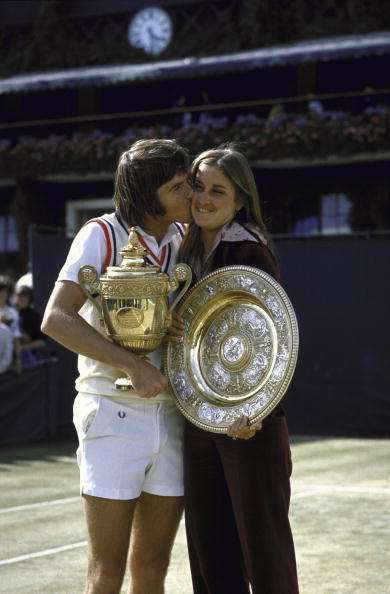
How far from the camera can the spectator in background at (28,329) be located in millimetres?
14219

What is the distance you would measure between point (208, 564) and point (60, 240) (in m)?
10.8

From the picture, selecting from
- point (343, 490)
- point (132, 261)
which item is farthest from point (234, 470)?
point (343, 490)

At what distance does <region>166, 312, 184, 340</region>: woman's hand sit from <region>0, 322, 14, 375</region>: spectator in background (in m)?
9.10

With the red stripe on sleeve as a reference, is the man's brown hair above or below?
above

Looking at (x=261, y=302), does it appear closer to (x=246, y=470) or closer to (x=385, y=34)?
(x=246, y=470)

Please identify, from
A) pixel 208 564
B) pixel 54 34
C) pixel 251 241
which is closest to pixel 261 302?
pixel 251 241

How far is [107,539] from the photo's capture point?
409cm

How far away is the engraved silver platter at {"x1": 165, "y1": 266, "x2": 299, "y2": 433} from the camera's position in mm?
4098

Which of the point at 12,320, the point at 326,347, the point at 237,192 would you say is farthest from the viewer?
the point at 326,347

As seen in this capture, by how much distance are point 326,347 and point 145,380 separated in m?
10.9

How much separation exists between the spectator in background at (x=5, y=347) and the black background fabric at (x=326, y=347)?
475 mm

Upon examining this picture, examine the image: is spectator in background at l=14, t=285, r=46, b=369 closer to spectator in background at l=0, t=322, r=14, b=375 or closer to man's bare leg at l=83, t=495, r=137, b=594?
spectator in background at l=0, t=322, r=14, b=375

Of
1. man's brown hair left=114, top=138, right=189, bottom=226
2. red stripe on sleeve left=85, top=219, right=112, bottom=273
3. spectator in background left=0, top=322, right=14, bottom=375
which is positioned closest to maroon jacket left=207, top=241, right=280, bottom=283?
man's brown hair left=114, top=138, right=189, bottom=226

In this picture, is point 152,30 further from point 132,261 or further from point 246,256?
point 132,261
